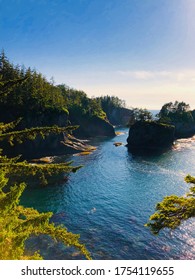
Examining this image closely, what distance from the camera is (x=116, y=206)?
44938mm

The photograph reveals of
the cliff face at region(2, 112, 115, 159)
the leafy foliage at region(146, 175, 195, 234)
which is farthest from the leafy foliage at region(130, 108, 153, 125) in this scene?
the leafy foliage at region(146, 175, 195, 234)

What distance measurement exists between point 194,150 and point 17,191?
98.0 meters

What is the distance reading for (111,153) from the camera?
9362 centimetres

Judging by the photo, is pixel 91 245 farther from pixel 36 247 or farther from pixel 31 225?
pixel 31 225

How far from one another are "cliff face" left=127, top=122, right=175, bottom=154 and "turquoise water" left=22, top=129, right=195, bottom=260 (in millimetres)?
25103

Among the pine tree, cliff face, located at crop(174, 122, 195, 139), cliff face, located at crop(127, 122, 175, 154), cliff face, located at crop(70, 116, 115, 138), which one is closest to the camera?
the pine tree

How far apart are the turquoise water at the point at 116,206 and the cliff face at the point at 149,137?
82.4 ft

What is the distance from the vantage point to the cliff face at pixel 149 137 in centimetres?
10544

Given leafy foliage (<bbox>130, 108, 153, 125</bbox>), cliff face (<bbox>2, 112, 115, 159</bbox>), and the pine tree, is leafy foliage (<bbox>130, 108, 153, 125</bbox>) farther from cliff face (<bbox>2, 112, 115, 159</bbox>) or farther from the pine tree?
the pine tree

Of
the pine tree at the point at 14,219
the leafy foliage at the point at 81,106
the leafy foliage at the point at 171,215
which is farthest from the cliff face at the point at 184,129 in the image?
the pine tree at the point at 14,219

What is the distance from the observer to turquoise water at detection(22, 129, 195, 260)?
1257 inches

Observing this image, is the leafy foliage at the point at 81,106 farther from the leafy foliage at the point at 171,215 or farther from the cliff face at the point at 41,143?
the leafy foliage at the point at 171,215

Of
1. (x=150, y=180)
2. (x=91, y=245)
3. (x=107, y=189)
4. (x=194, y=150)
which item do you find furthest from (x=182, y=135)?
(x=91, y=245)

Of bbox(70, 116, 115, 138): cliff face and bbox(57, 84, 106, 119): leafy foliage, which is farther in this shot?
bbox(57, 84, 106, 119): leafy foliage
